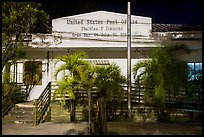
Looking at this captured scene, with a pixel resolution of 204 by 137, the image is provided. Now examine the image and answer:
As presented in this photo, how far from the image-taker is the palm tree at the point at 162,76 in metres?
12.4

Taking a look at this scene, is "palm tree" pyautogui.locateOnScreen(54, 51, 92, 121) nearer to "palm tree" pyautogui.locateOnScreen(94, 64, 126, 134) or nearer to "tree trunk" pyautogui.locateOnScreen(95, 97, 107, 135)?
"palm tree" pyautogui.locateOnScreen(94, 64, 126, 134)

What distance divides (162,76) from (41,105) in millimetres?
5341

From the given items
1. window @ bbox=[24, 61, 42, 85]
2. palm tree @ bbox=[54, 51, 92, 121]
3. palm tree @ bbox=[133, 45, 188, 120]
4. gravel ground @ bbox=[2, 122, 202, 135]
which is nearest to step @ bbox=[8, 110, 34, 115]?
gravel ground @ bbox=[2, 122, 202, 135]

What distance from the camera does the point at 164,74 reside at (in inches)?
489

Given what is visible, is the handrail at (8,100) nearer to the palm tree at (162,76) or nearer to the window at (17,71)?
the window at (17,71)

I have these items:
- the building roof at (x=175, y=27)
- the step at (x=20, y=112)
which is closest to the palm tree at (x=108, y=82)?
the step at (x=20, y=112)

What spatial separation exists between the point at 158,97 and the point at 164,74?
3.24ft

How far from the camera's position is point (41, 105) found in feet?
42.7

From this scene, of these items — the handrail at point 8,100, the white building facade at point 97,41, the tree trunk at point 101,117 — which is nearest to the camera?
the tree trunk at point 101,117

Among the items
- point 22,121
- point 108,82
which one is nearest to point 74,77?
point 108,82

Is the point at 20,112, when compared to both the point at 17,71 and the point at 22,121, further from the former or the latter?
the point at 17,71

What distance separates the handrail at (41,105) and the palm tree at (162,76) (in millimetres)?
4348

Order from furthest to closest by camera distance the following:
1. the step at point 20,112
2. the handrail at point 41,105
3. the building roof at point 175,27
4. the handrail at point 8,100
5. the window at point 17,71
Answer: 1. the building roof at point 175,27
2. the window at point 17,71
3. the handrail at point 8,100
4. the step at point 20,112
5. the handrail at point 41,105

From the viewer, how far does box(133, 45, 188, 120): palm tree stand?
40.7 ft
